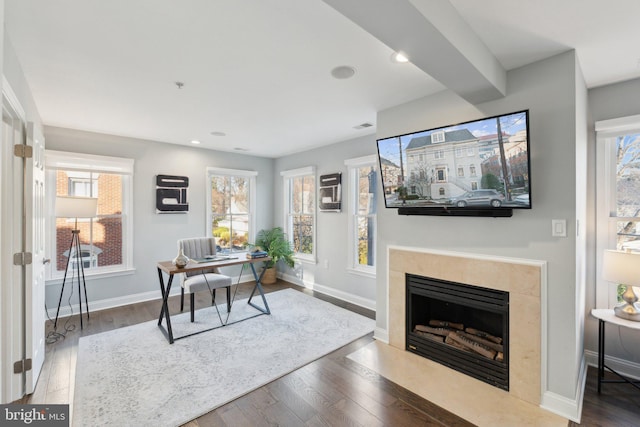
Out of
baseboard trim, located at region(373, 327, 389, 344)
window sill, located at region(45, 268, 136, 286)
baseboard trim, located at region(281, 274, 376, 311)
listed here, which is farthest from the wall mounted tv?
window sill, located at region(45, 268, 136, 286)

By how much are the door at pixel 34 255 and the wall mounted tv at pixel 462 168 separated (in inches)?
114

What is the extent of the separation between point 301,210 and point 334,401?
3608 millimetres

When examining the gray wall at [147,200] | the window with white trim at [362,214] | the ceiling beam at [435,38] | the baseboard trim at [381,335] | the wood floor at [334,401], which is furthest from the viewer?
the window with white trim at [362,214]

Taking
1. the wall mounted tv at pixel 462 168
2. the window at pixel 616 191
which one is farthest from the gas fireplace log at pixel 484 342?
the wall mounted tv at pixel 462 168

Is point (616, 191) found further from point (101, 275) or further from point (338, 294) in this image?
point (101, 275)

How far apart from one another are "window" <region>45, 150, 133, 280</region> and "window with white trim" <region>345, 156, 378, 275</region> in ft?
10.4

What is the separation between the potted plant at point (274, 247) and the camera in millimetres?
5336

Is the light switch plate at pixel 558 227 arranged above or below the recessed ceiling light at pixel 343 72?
below

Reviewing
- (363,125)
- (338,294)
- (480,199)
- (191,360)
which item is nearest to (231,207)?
(338,294)

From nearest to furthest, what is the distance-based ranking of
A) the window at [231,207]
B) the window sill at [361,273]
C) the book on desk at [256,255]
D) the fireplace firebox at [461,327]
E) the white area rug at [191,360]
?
the white area rug at [191,360], the fireplace firebox at [461,327], the book on desk at [256,255], the window sill at [361,273], the window at [231,207]

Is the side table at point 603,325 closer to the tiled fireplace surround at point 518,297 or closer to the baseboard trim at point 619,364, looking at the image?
the baseboard trim at point 619,364

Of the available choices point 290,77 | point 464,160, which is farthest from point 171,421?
point 464,160

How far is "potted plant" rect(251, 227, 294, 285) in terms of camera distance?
210 inches

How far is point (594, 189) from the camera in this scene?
2.66m
